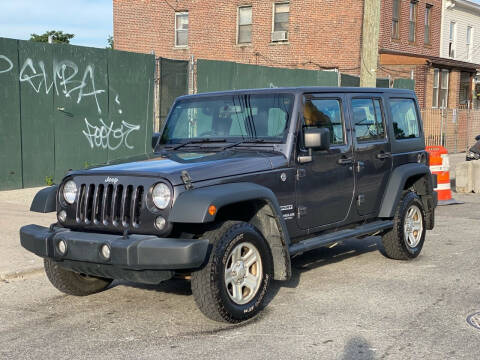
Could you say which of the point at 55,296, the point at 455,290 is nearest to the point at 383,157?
the point at 455,290

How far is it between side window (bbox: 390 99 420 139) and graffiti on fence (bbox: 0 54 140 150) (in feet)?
23.4

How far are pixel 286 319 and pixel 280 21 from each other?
23.2 metres

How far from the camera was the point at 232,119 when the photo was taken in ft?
20.8

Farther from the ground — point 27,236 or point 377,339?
point 27,236

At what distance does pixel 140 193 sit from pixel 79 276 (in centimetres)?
141

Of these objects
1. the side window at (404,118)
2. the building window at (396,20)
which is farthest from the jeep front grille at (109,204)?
the building window at (396,20)

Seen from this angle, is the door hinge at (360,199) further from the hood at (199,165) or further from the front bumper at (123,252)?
the front bumper at (123,252)

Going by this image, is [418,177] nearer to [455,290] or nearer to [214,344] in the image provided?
[455,290]

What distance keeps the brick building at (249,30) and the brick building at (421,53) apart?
1743mm

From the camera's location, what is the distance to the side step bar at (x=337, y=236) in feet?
19.7

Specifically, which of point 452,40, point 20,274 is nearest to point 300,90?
point 20,274

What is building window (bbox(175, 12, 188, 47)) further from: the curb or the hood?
the hood

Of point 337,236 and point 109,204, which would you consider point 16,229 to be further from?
point 337,236

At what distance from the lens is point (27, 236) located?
553 cm
